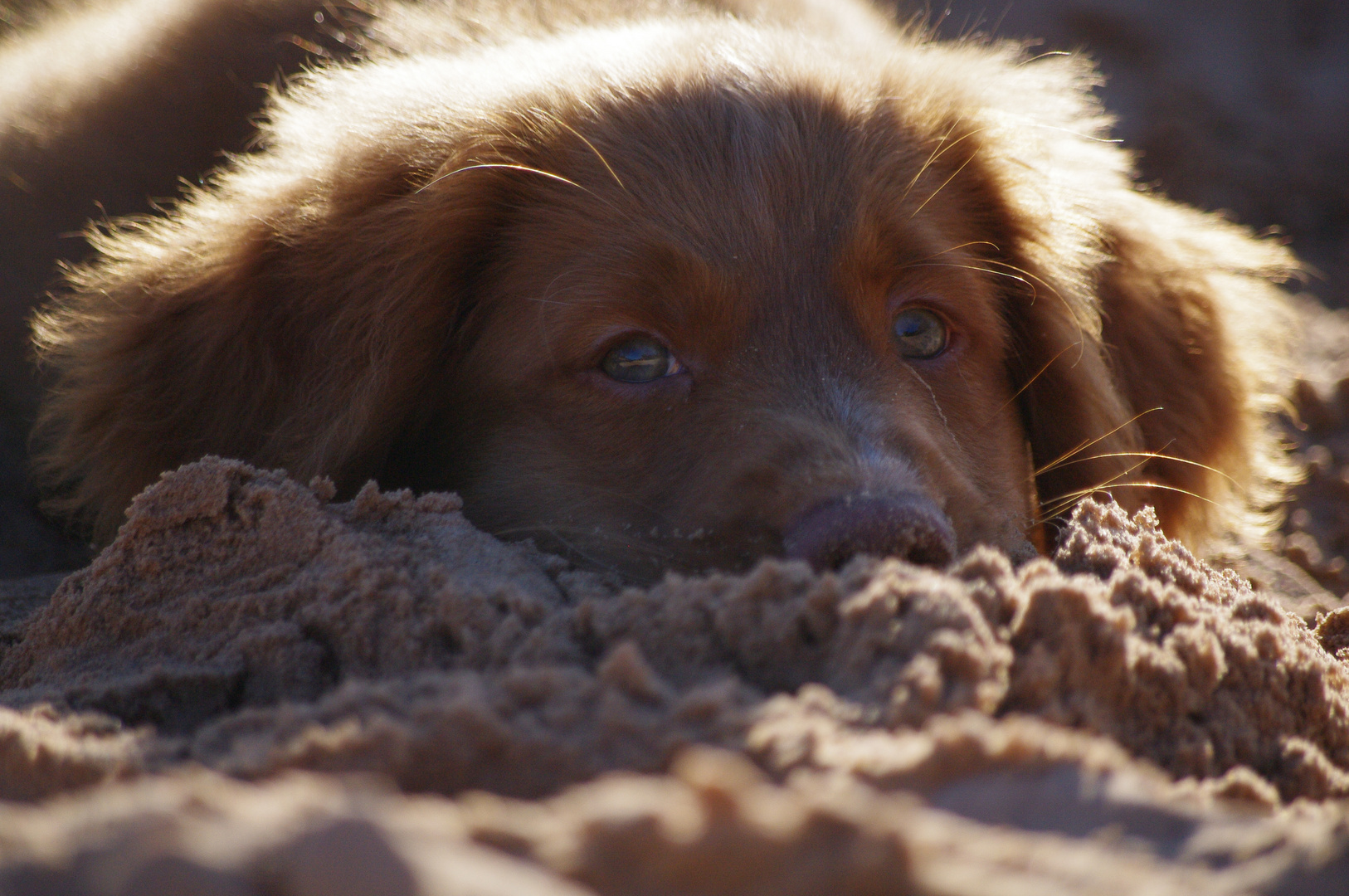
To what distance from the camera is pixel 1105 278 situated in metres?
2.89

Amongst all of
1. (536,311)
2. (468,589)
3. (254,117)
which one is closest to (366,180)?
(536,311)

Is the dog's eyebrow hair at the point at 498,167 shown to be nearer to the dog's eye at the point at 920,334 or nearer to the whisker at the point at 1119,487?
the dog's eye at the point at 920,334

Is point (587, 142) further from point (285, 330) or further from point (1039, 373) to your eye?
point (1039, 373)

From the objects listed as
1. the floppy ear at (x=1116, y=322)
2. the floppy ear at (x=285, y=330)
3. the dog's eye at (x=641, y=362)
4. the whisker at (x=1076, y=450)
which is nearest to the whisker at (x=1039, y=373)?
the floppy ear at (x=1116, y=322)

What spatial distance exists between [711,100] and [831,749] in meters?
1.74

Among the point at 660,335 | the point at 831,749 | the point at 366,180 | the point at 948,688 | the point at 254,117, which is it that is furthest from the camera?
the point at 254,117

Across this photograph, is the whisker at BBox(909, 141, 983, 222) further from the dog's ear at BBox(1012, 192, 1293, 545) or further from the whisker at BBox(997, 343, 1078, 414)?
the whisker at BBox(997, 343, 1078, 414)

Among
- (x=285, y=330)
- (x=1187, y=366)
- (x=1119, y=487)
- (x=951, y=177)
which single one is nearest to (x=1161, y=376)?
(x=1187, y=366)

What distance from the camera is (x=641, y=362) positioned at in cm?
228

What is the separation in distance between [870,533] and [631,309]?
0.79m

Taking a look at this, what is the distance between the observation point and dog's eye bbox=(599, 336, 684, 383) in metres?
2.27

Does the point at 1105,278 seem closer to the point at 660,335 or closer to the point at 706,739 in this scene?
the point at 660,335

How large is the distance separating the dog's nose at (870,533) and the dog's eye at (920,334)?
28.9 inches

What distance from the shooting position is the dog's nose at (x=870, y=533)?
1.69m
